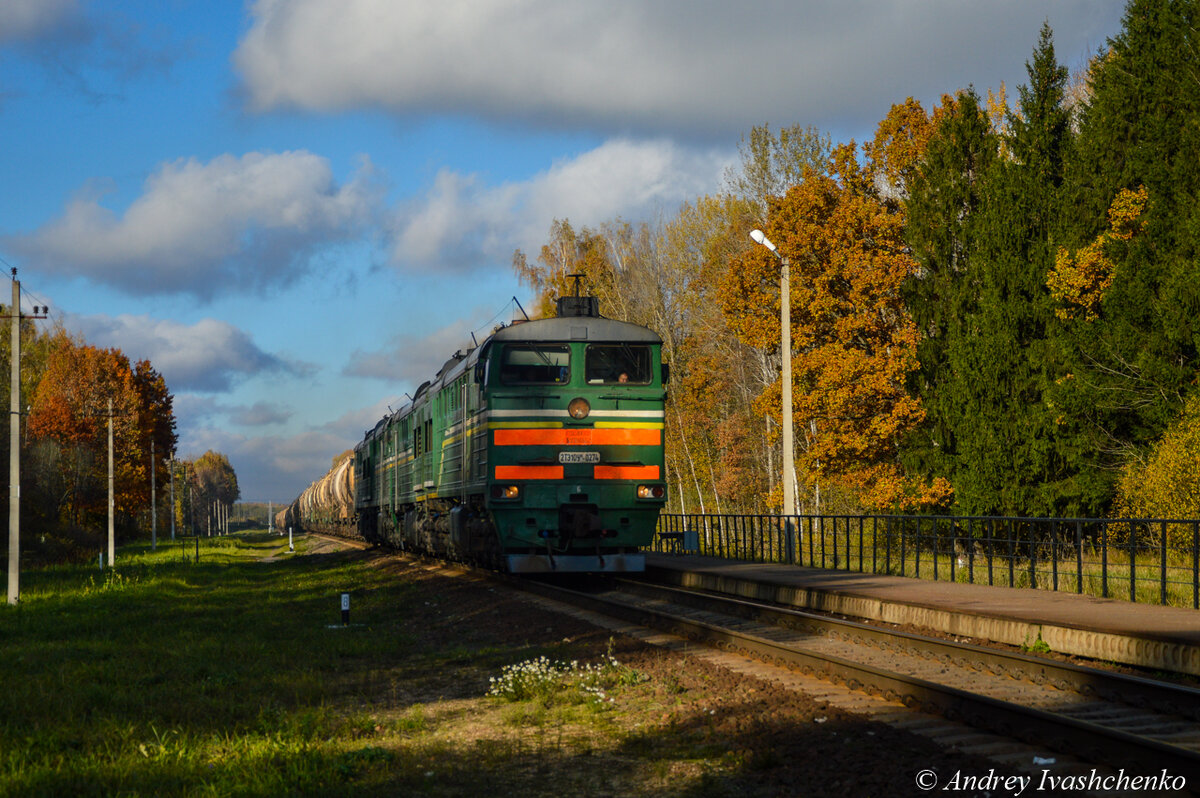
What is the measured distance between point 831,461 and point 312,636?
1933 cm

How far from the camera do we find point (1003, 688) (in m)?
9.16

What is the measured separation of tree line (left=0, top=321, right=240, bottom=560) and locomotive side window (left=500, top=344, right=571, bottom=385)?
1633 inches

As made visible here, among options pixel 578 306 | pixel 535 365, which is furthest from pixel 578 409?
pixel 578 306

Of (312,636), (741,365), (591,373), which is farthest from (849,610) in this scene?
(741,365)

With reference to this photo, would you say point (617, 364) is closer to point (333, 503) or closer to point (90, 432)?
point (333, 503)

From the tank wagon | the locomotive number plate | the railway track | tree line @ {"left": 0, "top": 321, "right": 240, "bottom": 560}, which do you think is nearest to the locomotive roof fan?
the locomotive number plate

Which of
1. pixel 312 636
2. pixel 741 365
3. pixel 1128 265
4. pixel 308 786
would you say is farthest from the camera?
pixel 741 365

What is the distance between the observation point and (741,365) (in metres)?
47.2

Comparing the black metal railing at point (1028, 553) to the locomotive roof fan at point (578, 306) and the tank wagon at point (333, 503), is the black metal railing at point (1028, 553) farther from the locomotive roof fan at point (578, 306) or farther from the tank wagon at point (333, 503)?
the tank wagon at point (333, 503)

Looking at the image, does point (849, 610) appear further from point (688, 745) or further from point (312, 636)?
point (688, 745)

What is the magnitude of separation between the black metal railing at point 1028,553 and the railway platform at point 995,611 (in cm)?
55

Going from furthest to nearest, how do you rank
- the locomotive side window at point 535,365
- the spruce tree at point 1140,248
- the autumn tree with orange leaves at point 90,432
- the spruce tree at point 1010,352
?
the autumn tree with orange leaves at point 90,432
the spruce tree at point 1010,352
the spruce tree at point 1140,248
the locomotive side window at point 535,365

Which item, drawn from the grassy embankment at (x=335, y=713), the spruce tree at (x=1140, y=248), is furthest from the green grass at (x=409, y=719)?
the spruce tree at (x=1140, y=248)

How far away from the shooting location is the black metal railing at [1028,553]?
1459 centimetres
